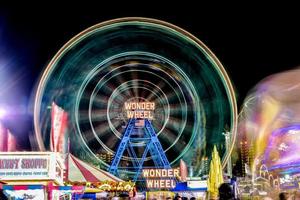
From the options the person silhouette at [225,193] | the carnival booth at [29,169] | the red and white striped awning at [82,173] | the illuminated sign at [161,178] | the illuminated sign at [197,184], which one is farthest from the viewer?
the illuminated sign at [161,178]

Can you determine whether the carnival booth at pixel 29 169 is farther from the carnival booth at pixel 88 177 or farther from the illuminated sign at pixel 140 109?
the illuminated sign at pixel 140 109

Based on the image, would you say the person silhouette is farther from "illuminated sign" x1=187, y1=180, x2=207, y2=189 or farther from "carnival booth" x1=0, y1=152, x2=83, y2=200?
"illuminated sign" x1=187, y1=180, x2=207, y2=189

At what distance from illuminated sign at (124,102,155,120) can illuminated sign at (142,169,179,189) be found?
4.59 metres

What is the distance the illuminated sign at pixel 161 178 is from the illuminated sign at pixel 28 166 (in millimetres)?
20498

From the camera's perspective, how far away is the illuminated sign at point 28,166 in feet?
62.5

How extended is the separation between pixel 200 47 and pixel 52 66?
9339 mm

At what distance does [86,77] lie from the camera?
34219mm

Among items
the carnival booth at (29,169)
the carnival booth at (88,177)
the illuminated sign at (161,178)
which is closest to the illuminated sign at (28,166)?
the carnival booth at (29,169)

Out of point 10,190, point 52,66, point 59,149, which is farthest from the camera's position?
point 52,66

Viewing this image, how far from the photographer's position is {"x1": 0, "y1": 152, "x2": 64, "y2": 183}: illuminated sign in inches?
750

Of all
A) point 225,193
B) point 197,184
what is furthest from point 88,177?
point 225,193

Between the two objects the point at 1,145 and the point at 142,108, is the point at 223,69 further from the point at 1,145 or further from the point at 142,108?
the point at 1,145

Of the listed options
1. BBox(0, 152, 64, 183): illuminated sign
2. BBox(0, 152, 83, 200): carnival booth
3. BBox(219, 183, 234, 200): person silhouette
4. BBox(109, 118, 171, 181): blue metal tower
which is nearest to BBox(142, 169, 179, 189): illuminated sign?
BBox(109, 118, 171, 181): blue metal tower

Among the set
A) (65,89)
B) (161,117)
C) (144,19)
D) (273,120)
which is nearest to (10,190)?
(273,120)
